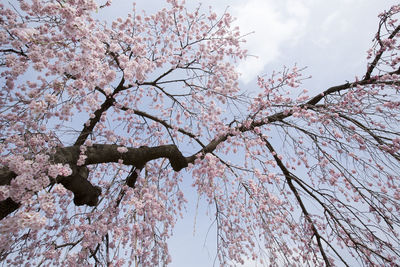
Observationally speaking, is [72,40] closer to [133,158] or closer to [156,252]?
[133,158]

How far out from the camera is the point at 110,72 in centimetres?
359

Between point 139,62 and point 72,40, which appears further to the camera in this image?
point 139,62

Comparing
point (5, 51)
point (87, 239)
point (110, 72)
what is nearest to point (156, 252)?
point (87, 239)

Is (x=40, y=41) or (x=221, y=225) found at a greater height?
(x=40, y=41)

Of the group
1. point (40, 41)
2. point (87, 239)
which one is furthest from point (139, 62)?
point (87, 239)

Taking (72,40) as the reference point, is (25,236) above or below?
below

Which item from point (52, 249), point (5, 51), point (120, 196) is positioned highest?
point (5, 51)

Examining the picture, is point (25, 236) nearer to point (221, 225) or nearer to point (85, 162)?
point (85, 162)

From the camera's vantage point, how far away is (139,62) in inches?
181

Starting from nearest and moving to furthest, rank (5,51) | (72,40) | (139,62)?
(72,40) < (5,51) < (139,62)

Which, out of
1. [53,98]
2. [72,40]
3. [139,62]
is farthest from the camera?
[139,62]

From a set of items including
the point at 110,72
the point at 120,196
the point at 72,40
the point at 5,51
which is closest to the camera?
the point at 72,40

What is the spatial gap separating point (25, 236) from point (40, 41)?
10.5ft

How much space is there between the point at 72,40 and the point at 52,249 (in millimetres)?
3374
